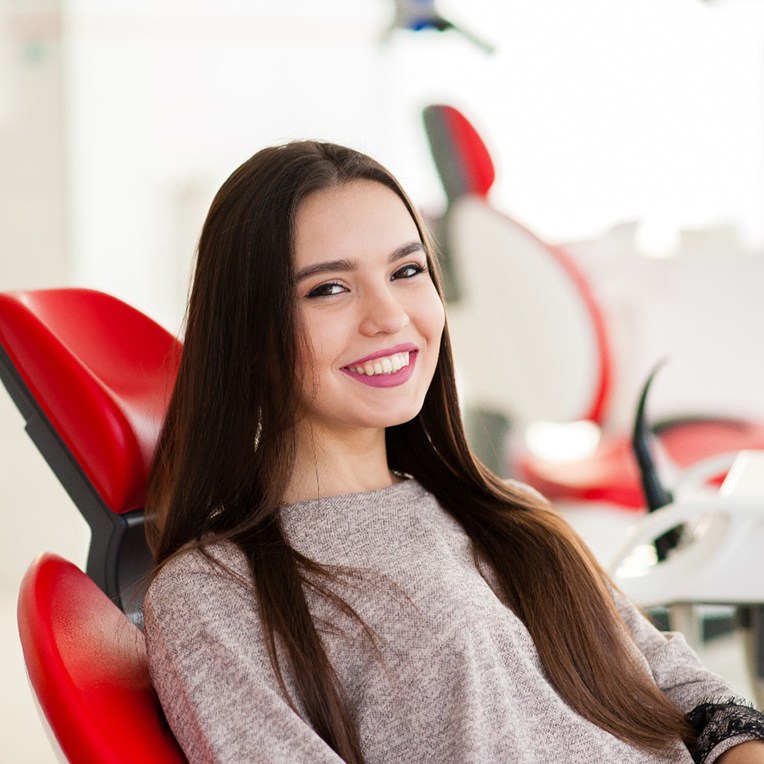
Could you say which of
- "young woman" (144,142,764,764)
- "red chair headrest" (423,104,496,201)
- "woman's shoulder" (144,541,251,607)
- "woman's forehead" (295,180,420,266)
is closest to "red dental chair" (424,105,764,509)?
"red chair headrest" (423,104,496,201)

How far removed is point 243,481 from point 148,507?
154 mm

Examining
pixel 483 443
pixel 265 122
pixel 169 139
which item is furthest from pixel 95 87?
pixel 483 443

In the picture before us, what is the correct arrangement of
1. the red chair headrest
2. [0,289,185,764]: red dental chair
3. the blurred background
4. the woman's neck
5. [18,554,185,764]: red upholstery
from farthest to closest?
1. the red chair headrest
2. the blurred background
3. the woman's neck
4. [0,289,185,764]: red dental chair
5. [18,554,185,764]: red upholstery

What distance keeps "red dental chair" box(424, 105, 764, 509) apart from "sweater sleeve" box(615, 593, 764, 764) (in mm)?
2389

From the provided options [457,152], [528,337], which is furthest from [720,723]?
[457,152]

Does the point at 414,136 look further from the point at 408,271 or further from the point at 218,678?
the point at 218,678

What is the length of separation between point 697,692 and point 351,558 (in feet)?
1.26

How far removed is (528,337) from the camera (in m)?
3.58

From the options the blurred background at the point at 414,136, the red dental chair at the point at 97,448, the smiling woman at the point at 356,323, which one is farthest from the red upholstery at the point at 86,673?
the blurred background at the point at 414,136

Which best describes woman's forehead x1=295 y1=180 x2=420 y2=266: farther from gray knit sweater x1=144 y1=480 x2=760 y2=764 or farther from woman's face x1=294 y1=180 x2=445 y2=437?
gray knit sweater x1=144 y1=480 x2=760 y2=764

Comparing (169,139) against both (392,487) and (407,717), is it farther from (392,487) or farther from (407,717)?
(407,717)

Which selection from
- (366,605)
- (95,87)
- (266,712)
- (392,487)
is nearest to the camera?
(266,712)

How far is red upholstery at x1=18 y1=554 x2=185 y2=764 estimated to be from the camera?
0.81m

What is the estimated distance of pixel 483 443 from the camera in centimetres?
358
